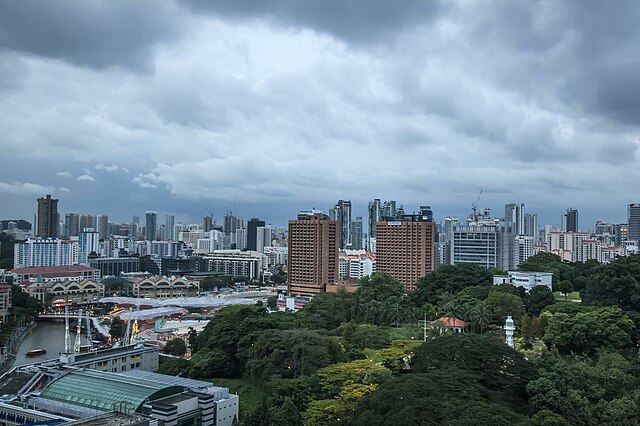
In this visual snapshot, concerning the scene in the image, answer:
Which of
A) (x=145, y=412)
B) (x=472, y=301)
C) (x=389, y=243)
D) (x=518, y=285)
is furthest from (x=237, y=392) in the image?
(x=389, y=243)

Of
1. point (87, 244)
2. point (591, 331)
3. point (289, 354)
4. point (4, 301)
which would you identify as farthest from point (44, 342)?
point (87, 244)

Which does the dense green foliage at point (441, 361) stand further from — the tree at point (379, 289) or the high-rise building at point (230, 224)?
the high-rise building at point (230, 224)

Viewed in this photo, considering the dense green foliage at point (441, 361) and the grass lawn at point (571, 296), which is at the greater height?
the grass lawn at point (571, 296)

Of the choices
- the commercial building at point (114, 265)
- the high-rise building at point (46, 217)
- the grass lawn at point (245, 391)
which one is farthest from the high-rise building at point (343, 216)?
the grass lawn at point (245, 391)

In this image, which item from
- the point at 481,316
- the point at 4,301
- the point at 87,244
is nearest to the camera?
the point at 481,316

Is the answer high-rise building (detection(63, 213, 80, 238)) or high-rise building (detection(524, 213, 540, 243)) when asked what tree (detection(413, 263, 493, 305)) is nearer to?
high-rise building (detection(524, 213, 540, 243))

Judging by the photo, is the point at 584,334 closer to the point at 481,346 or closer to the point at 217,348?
the point at 481,346

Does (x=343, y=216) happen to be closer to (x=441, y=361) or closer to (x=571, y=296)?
(x=571, y=296)
